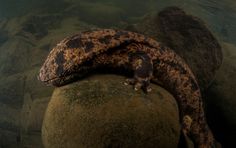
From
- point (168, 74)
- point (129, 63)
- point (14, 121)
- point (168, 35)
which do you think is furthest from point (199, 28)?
point (14, 121)

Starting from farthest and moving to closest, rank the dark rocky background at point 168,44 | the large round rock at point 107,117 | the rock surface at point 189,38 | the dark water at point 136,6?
the dark water at point 136,6 < the rock surface at point 189,38 < the dark rocky background at point 168,44 < the large round rock at point 107,117

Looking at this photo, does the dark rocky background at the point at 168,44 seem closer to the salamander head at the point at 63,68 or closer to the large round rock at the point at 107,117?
the large round rock at the point at 107,117

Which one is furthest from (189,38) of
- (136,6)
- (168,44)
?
(136,6)

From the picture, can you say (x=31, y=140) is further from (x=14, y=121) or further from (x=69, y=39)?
(x=69, y=39)

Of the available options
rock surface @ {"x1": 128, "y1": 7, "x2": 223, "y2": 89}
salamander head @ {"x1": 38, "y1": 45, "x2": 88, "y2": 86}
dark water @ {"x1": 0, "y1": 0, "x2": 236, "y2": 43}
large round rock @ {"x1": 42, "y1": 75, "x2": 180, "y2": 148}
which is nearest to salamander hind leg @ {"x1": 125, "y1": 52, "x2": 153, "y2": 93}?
large round rock @ {"x1": 42, "y1": 75, "x2": 180, "y2": 148}

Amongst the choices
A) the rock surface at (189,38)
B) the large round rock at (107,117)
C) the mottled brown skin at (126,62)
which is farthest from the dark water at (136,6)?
the large round rock at (107,117)

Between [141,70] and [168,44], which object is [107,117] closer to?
[141,70]
